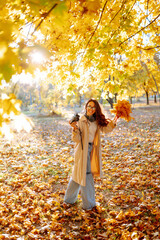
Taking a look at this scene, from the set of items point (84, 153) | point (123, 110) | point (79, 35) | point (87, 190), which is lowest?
point (87, 190)

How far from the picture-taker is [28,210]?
376cm

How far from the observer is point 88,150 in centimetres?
364

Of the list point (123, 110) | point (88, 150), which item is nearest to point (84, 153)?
point (88, 150)

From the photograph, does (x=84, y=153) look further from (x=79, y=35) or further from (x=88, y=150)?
(x=79, y=35)

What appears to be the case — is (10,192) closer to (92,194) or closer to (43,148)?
(92,194)

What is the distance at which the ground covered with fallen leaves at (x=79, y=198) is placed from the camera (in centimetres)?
315

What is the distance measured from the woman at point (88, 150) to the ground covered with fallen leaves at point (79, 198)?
1.36ft

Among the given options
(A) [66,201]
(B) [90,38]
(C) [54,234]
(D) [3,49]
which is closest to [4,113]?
(D) [3,49]

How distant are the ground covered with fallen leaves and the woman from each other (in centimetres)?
42

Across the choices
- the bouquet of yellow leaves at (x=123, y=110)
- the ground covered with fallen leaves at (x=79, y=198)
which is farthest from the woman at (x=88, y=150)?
the ground covered with fallen leaves at (x=79, y=198)

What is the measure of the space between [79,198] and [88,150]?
1321 mm

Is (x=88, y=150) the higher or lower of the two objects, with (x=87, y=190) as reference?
higher

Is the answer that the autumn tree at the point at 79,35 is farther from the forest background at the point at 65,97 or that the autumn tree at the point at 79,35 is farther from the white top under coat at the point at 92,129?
the white top under coat at the point at 92,129

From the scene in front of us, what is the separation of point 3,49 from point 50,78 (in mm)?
3916
